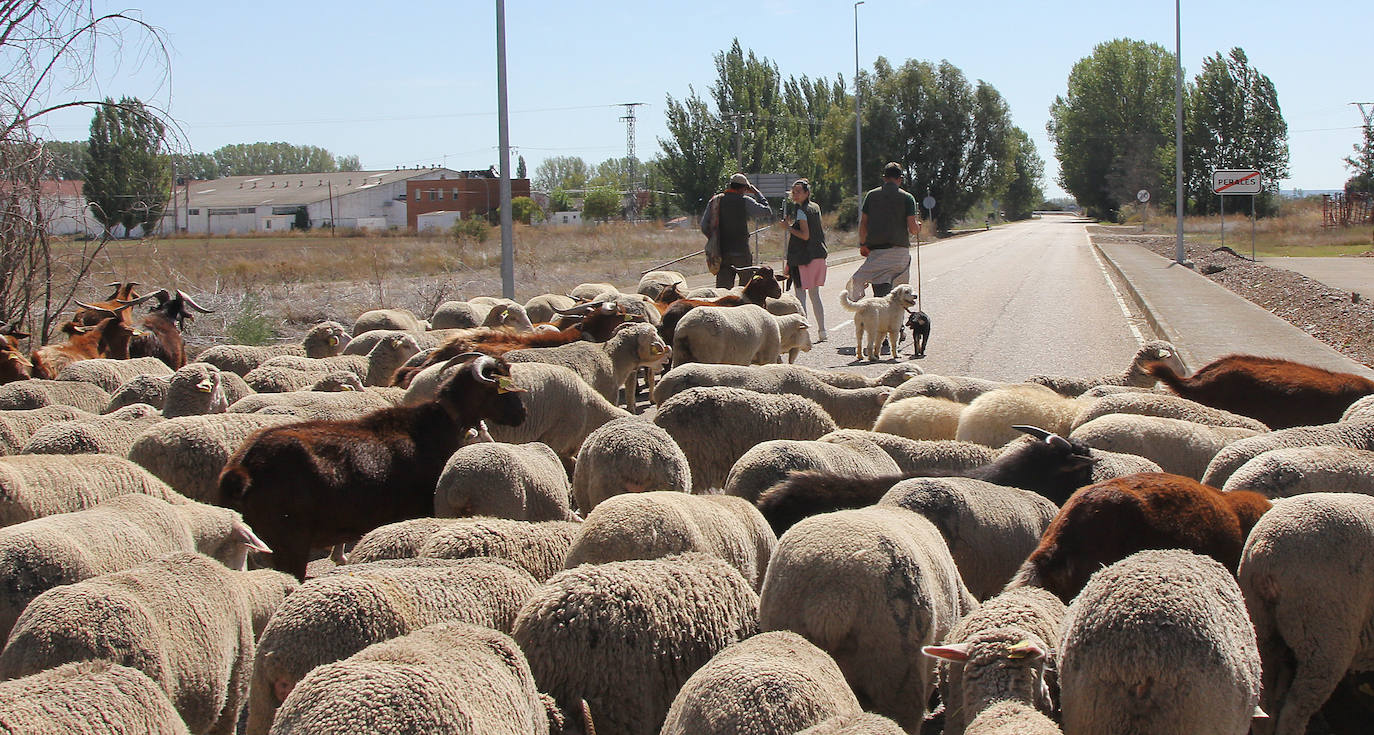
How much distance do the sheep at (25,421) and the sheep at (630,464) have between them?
12.2 feet

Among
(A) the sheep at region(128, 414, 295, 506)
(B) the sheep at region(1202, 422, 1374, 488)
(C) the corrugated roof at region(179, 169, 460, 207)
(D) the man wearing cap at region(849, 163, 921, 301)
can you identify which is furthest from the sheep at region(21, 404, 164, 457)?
(C) the corrugated roof at region(179, 169, 460, 207)

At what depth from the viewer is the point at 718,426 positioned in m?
7.50

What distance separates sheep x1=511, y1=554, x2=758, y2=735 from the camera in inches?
154

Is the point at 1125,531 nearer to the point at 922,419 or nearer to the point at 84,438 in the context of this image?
the point at 922,419

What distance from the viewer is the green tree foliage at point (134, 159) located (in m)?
11.9

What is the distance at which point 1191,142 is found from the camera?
243 ft

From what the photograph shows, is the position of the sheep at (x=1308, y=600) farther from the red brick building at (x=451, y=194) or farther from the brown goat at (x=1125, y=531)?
the red brick building at (x=451, y=194)

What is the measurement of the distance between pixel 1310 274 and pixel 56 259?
95.2 feet

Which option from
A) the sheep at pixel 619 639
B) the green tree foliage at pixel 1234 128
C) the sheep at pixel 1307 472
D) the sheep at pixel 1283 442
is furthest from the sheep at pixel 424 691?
the green tree foliage at pixel 1234 128

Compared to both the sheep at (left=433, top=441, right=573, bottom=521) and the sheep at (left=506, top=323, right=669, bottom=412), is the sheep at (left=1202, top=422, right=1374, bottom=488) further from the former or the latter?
the sheep at (left=506, top=323, right=669, bottom=412)

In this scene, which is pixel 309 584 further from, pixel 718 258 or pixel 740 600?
pixel 718 258

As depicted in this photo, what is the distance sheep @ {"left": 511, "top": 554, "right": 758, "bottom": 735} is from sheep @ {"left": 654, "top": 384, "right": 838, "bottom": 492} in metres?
3.17

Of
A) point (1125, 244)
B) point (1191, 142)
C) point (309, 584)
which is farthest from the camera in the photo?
point (1191, 142)

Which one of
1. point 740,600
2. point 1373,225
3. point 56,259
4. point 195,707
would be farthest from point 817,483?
point 1373,225
